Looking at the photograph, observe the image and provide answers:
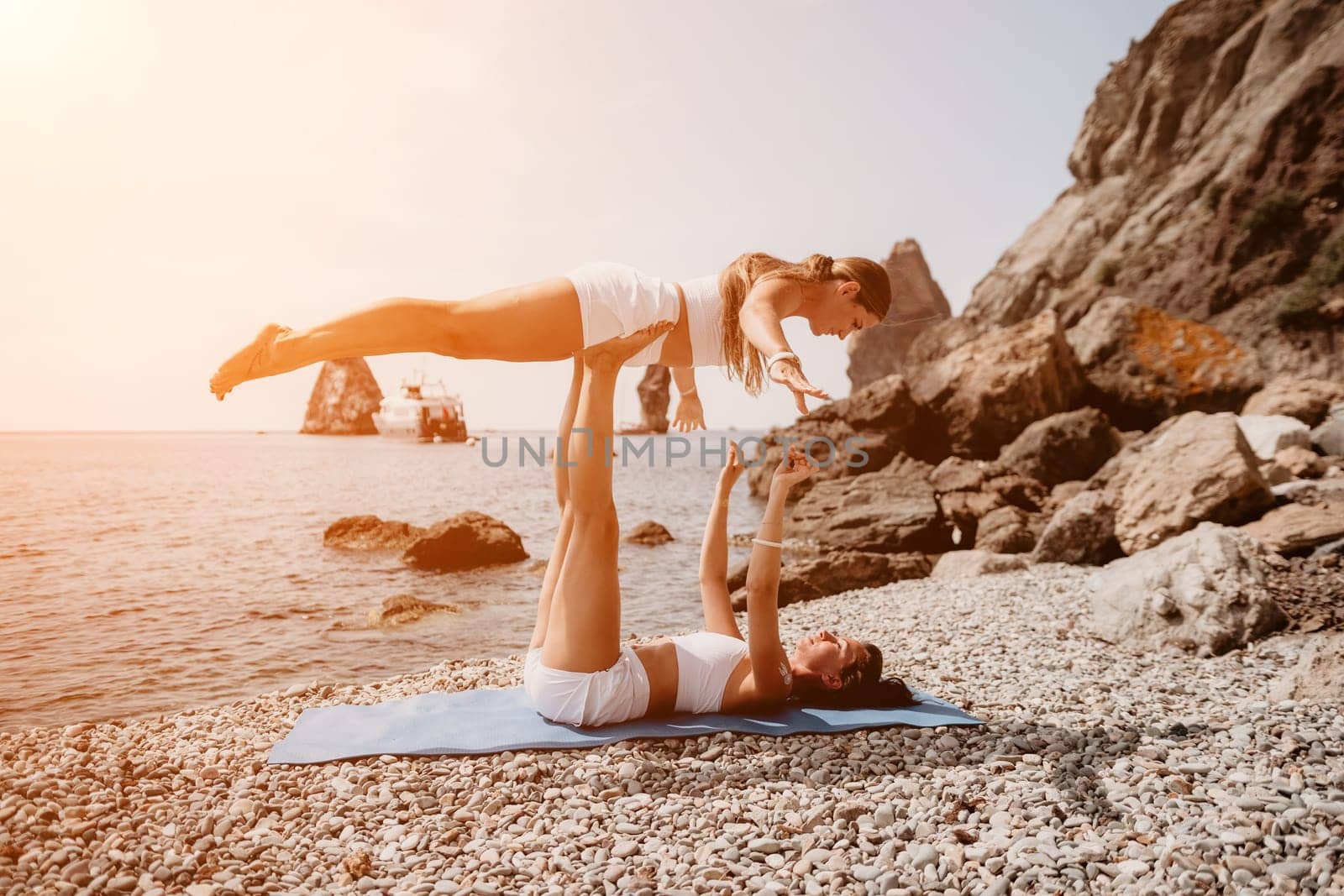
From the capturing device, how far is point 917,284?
5473 mm

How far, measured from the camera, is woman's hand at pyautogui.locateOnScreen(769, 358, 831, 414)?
3.38 metres

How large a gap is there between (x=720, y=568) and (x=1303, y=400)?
1402 centimetres

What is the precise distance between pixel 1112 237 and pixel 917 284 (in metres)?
41.2

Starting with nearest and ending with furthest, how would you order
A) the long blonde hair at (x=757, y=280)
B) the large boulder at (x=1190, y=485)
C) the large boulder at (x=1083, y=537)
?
the long blonde hair at (x=757, y=280)
the large boulder at (x=1190, y=485)
the large boulder at (x=1083, y=537)

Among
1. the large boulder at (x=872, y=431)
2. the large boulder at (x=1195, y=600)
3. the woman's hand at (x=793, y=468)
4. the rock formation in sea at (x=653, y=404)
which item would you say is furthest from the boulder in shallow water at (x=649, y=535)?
the rock formation in sea at (x=653, y=404)

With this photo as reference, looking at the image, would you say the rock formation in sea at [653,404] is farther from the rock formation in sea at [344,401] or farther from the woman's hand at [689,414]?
the woman's hand at [689,414]

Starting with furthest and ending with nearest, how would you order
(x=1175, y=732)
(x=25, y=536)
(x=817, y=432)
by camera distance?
(x=817, y=432), (x=25, y=536), (x=1175, y=732)

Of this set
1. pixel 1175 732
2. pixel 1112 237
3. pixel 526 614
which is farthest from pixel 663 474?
pixel 1175 732

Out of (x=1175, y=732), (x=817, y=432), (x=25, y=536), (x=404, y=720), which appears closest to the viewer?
(x=1175, y=732)

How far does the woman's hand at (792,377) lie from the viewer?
3381 mm

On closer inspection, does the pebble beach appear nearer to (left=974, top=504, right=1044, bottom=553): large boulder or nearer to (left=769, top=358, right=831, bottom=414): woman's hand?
(left=769, top=358, right=831, bottom=414): woman's hand

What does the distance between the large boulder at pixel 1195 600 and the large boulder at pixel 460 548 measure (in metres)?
9.20

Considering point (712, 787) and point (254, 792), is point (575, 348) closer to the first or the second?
point (712, 787)

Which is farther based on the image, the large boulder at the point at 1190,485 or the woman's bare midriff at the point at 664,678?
the large boulder at the point at 1190,485
